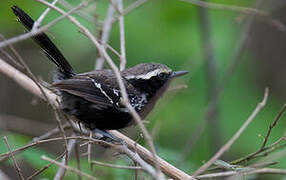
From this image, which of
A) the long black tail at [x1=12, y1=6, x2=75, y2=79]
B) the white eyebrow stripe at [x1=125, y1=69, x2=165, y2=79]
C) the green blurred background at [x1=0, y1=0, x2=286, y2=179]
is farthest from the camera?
the green blurred background at [x1=0, y1=0, x2=286, y2=179]

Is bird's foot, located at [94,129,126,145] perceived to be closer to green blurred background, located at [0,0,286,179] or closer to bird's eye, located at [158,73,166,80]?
bird's eye, located at [158,73,166,80]

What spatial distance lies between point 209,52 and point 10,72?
210cm

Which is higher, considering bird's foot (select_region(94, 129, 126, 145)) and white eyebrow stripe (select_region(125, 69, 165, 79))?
white eyebrow stripe (select_region(125, 69, 165, 79))

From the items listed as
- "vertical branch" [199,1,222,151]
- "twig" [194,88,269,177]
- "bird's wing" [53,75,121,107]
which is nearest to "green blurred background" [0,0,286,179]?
"vertical branch" [199,1,222,151]

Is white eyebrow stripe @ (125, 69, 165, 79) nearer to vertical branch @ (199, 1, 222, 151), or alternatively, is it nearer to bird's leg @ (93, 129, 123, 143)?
bird's leg @ (93, 129, 123, 143)

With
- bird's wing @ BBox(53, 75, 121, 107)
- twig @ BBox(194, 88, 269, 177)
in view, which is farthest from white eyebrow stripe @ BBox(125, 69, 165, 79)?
twig @ BBox(194, 88, 269, 177)

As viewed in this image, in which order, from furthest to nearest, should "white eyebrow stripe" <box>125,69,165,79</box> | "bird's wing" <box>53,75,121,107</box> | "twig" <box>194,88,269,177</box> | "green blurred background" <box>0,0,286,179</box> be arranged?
1. "green blurred background" <box>0,0,286,179</box>
2. "white eyebrow stripe" <box>125,69,165,79</box>
3. "bird's wing" <box>53,75,121,107</box>
4. "twig" <box>194,88,269,177</box>

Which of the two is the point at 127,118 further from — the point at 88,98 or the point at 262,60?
the point at 262,60

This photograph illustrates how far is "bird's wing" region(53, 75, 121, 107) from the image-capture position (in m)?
3.67

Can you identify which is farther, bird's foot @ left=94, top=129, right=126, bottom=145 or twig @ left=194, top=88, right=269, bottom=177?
bird's foot @ left=94, top=129, right=126, bottom=145

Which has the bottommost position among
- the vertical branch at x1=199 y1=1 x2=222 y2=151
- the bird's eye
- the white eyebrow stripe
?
the vertical branch at x1=199 y1=1 x2=222 y2=151

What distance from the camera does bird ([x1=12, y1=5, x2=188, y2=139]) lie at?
12.1 ft

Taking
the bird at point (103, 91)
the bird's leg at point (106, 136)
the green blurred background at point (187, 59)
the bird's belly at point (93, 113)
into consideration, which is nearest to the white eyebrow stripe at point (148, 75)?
the bird at point (103, 91)

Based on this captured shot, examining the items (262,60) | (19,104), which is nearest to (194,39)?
(262,60)
